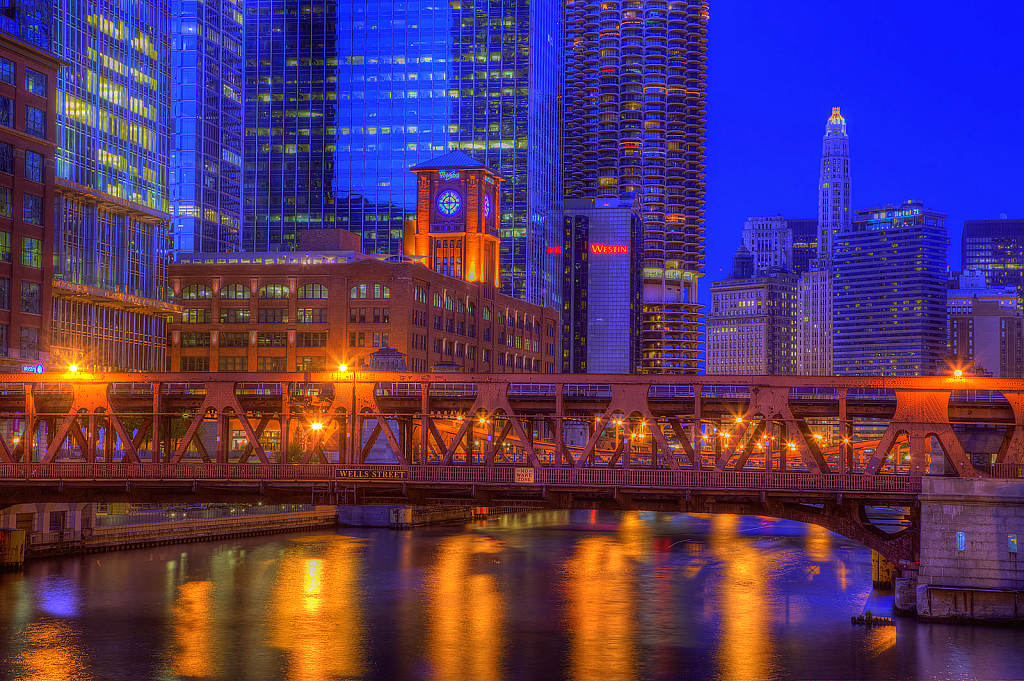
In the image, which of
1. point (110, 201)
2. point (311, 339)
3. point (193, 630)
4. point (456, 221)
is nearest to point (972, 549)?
point (193, 630)

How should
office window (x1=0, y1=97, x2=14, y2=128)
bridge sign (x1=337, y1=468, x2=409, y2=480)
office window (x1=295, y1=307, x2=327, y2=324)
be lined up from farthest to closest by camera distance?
1. office window (x1=295, y1=307, x2=327, y2=324)
2. office window (x1=0, y1=97, x2=14, y2=128)
3. bridge sign (x1=337, y1=468, x2=409, y2=480)

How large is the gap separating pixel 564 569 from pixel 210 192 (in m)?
117

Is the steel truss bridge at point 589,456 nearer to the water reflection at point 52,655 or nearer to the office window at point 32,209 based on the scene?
the water reflection at point 52,655

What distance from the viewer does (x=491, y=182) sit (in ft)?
645

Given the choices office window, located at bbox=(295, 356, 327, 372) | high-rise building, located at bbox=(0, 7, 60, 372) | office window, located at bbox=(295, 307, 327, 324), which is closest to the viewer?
high-rise building, located at bbox=(0, 7, 60, 372)

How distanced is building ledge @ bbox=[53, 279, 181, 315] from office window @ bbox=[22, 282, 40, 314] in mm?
17500

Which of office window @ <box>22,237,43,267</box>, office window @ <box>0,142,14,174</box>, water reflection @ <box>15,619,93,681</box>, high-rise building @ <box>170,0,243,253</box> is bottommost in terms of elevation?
water reflection @ <box>15,619,93,681</box>

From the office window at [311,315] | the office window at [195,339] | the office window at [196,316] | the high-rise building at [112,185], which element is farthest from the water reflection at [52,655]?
the office window at [196,316]

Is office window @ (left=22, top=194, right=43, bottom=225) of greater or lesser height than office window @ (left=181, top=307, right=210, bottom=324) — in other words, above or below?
above

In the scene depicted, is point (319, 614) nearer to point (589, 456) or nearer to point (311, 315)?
point (589, 456)

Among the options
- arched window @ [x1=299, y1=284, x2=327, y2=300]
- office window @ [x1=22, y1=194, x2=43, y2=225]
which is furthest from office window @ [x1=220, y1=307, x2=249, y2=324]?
office window @ [x1=22, y1=194, x2=43, y2=225]

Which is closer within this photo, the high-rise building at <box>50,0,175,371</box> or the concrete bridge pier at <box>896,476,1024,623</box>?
the concrete bridge pier at <box>896,476,1024,623</box>

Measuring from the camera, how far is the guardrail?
61469 mm

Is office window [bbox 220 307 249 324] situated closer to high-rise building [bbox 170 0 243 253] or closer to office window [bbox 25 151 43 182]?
high-rise building [bbox 170 0 243 253]
